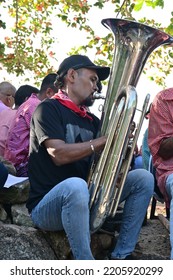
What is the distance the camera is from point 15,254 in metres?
3.30

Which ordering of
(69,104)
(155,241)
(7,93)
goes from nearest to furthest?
1. (69,104)
2. (155,241)
3. (7,93)

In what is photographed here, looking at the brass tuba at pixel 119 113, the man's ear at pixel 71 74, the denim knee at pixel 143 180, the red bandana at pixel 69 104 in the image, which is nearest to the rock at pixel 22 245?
the brass tuba at pixel 119 113

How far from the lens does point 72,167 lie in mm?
3389

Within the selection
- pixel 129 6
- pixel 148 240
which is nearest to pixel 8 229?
pixel 148 240

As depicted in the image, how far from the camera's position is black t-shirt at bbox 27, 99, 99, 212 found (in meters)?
3.27

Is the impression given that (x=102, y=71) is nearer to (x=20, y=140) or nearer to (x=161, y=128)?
(x=161, y=128)

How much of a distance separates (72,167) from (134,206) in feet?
1.52

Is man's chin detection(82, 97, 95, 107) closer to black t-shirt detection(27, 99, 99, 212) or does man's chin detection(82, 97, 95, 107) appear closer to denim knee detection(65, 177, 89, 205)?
black t-shirt detection(27, 99, 99, 212)

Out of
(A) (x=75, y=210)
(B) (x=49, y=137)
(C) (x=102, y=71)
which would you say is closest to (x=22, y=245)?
(A) (x=75, y=210)

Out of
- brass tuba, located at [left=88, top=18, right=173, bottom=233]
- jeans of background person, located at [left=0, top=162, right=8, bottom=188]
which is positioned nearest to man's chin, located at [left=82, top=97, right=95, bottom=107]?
brass tuba, located at [left=88, top=18, right=173, bottom=233]

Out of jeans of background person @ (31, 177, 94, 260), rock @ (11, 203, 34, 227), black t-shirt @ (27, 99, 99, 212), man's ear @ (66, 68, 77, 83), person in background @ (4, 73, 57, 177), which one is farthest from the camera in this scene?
person in background @ (4, 73, 57, 177)

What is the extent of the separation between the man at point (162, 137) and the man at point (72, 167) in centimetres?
24

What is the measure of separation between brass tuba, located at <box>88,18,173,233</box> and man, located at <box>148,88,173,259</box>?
1.11 ft
